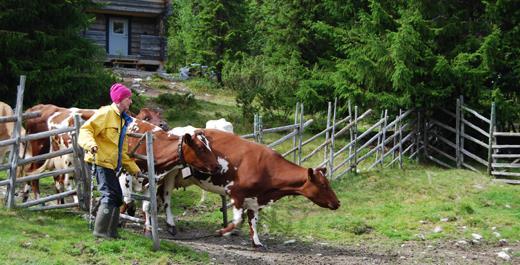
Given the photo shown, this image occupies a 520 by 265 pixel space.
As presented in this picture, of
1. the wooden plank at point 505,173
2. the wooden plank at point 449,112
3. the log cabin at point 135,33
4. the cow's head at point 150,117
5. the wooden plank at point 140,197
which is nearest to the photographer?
the wooden plank at point 140,197

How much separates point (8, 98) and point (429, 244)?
1045cm

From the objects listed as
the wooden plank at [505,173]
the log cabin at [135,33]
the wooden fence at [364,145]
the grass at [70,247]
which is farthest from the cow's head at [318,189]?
the log cabin at [135,33]

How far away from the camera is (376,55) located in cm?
1830

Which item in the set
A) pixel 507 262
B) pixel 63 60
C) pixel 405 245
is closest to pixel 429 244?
pixel 405 245

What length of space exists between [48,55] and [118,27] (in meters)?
13.3

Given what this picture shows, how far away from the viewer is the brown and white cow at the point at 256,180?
9594mm

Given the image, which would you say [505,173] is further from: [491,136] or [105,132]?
[105,132]

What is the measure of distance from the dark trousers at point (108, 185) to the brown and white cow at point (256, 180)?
1.89m

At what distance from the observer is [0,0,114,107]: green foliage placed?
1566 centimetres

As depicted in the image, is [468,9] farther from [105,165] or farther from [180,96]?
[105,165]

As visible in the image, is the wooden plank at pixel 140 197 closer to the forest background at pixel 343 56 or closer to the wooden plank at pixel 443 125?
the forest background at pixel 343 56

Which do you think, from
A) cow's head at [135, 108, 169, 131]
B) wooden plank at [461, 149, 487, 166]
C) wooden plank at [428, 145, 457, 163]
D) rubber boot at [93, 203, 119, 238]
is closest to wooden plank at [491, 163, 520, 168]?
wooden plank at [461, 149, 487, 166]

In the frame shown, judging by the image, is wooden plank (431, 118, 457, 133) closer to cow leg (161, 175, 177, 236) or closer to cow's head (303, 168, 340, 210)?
cow's head (303, 168, 340, 210)

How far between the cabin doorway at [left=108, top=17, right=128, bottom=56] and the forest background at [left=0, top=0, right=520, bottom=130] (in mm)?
7439
